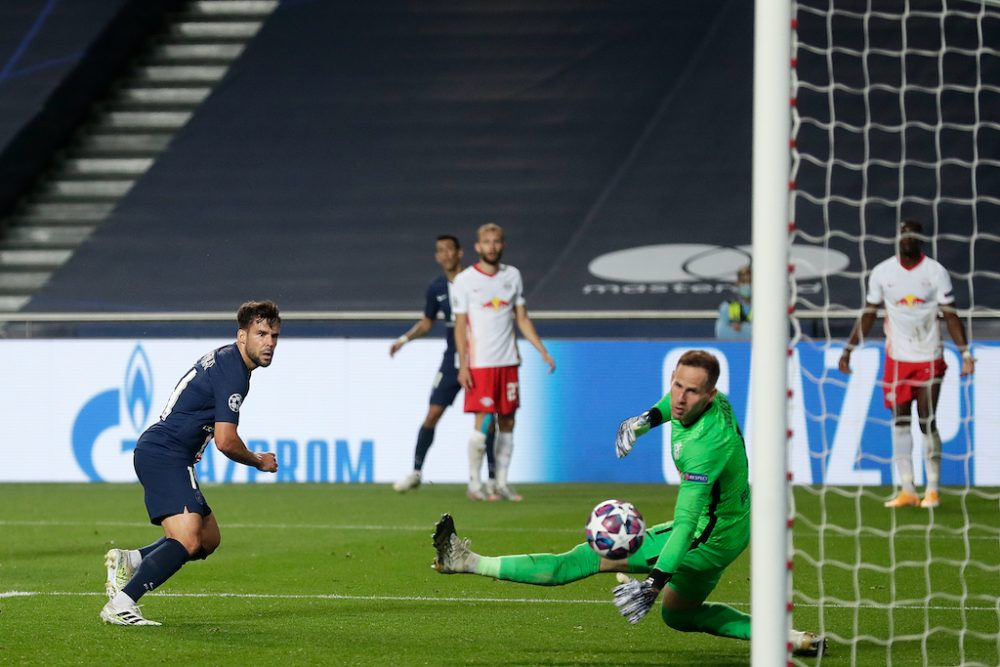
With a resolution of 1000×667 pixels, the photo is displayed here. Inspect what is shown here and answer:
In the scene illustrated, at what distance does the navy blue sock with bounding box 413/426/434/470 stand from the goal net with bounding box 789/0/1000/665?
279 cm

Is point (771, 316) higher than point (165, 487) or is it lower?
higher

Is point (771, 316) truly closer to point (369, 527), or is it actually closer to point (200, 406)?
point (200, 406)

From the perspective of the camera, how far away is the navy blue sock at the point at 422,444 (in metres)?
11.5

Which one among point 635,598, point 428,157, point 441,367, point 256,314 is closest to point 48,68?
point 428,157

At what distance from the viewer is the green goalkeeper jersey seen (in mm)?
4926

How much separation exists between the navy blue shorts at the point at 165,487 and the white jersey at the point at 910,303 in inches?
234

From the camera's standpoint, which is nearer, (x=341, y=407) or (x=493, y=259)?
(x=493, y=259)

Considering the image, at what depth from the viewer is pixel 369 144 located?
55.4ft

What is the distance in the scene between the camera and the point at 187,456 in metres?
5.96

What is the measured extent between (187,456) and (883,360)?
740 centimetres

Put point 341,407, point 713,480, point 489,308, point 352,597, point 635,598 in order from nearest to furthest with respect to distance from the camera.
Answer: point 635,598 < point 713,480 < point 352,597 < point 489,308 < point 341,407

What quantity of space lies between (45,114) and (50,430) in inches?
228

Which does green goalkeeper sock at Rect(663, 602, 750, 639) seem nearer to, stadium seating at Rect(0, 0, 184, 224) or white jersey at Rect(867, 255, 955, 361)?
white jersey at Rect(867, 255, 955, 361)

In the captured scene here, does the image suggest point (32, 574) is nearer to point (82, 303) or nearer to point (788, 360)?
point (788, 360)
